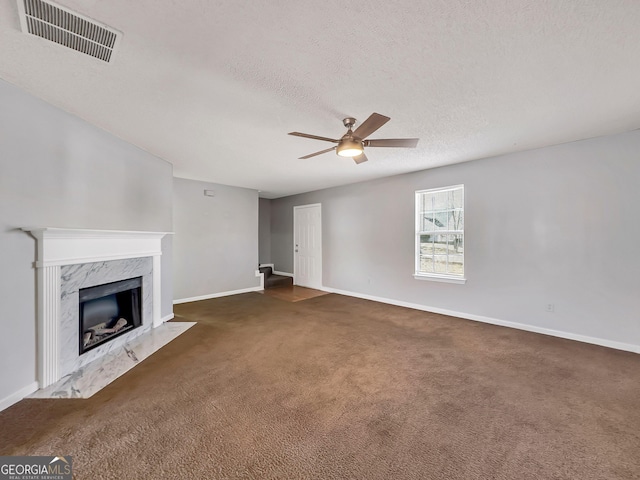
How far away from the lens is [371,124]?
211 centimetres

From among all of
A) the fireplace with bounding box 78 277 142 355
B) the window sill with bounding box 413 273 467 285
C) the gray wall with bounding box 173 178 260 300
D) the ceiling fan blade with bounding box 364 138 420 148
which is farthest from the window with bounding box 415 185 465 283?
the fireplace with bounding box 78 277 142 355

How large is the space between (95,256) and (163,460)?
2246 millimetres

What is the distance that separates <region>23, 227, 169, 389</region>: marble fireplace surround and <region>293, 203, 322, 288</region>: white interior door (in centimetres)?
398

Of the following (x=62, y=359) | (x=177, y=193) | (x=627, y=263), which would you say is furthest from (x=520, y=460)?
(x=177, y=193)

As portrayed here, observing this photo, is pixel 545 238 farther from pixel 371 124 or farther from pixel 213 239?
pixel 213 239

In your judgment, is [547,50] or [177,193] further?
[177,193]

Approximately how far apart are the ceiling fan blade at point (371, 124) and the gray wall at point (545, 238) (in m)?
2.74

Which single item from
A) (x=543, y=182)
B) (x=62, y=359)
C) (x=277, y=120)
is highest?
(x=277, y=120)

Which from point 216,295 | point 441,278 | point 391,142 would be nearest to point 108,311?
point 216,295

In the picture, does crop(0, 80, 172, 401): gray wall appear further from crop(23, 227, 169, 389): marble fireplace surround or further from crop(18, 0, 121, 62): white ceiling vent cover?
crop(18, 0, 121, 62): white ceiling vent cover

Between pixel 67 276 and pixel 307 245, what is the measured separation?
16.1 feet

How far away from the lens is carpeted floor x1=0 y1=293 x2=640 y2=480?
5.06ft

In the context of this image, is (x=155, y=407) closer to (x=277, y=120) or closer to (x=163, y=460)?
(x=163, y=460)

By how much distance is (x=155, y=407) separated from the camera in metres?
2.06
